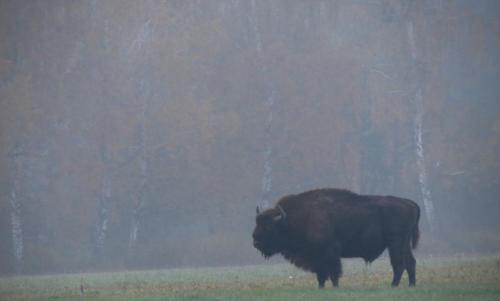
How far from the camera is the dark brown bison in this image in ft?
66.2

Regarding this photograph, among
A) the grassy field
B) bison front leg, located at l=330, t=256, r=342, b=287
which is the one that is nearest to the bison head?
the grassy field

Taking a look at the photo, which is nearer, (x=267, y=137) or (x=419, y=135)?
(x=267, y=137)

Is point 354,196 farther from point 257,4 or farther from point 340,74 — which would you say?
point 257,4

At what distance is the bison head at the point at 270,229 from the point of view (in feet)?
70.0

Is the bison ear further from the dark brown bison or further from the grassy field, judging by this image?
the grassy field

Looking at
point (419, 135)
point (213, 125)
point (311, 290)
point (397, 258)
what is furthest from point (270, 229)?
point (419, 135)

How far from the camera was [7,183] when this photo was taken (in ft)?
148

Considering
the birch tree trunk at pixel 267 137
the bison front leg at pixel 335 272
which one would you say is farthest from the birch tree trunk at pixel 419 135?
the bison front leg at pixel 335 272

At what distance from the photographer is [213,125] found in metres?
46.0

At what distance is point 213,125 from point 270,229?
24.8 m

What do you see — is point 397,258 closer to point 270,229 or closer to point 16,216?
point 270,229

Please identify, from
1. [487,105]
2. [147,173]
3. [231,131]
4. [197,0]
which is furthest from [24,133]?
[487,105]

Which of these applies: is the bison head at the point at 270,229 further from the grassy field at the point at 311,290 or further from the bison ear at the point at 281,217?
the grassy field at the point at 311,290

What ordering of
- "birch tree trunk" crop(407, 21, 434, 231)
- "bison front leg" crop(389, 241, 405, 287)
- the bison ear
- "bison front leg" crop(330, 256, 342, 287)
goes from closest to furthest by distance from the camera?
"bison front leg" crop(389, 241, 405, 287) → "bison front leg" crop(330, 256, 342, 287) → the bison ear → "birch tree trunk" crop(407, 21, 434, 231)
